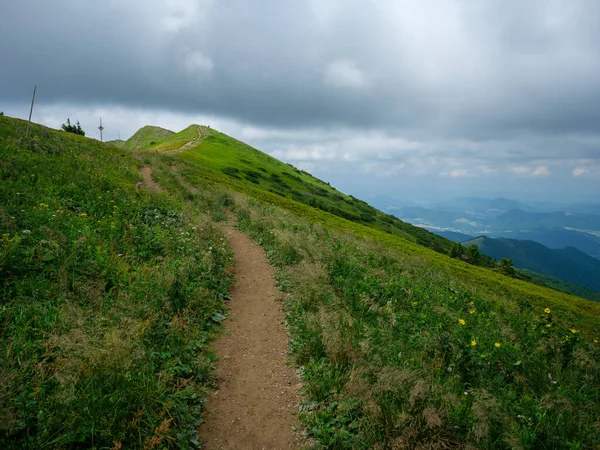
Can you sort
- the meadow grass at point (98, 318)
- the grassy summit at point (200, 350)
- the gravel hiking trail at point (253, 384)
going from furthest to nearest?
the gravel hiking trail at point (253, 384), the grassy summit at point (200, 350), the meadow grass at point (98, 318)

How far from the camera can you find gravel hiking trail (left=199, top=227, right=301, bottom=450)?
494cm

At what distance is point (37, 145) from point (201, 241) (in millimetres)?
13683

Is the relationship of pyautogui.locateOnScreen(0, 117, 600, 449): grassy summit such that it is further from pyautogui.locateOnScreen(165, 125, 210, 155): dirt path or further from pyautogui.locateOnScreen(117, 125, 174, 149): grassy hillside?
pyautogui.locateOnScreen(117, 125, 174, 149): grassy hillside

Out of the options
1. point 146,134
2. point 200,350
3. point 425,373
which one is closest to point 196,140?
point 146,134

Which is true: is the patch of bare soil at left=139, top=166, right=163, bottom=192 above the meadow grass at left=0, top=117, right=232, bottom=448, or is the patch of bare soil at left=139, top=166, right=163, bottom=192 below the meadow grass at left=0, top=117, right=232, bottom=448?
above

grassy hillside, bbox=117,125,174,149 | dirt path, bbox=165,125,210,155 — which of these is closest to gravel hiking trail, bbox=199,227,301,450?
dirt path, bbox=165,125,210,155

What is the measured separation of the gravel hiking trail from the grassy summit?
1.04 ft

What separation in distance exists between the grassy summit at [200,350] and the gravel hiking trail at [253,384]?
0.32m

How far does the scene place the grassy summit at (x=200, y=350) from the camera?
441cm

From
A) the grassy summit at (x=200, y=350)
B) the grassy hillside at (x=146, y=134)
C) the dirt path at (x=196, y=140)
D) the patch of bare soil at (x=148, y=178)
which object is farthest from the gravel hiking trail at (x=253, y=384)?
the grassy hillside at (x=146, y=134)

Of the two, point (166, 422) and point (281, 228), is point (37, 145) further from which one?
point (166, 422)

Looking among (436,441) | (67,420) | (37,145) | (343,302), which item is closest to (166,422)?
(67,420)

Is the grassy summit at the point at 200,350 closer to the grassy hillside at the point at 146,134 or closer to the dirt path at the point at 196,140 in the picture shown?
the dirt path at the point at 196,140

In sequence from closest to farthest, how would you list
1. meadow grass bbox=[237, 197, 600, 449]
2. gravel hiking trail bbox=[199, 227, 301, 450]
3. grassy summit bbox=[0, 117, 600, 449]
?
grassy summit bbox=[0, 117, 600, 449]
meadow grass bbox=[237, 197, 600, 449]
gravel hiking trail bbox=[199, 227, 301, 450]
